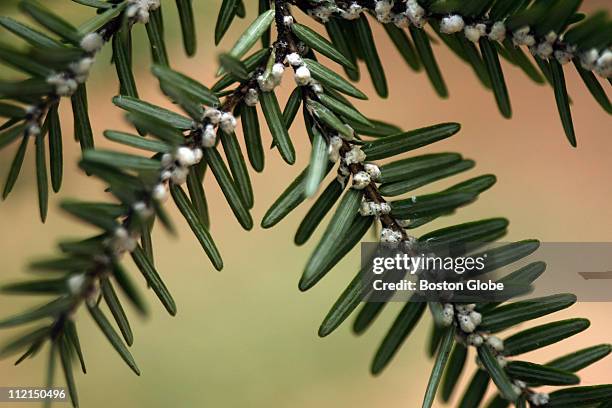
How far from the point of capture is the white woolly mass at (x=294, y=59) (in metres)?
0.30

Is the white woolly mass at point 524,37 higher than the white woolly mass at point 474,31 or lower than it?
lower

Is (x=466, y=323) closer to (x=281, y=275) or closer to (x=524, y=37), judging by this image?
(x=524, y=37)

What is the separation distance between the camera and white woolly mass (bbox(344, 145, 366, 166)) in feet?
0.98

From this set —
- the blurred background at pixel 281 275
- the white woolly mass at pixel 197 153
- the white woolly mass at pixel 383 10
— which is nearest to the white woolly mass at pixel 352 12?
the white woolly mass at pixel 383 10

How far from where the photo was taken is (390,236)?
291 millimetres

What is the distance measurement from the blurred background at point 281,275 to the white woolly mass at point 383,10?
744 mm

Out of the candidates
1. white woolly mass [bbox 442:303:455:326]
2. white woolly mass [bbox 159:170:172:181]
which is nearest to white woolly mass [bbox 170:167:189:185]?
white woolly mass [bbox 159:170:172:181]

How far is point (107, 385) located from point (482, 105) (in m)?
1.01

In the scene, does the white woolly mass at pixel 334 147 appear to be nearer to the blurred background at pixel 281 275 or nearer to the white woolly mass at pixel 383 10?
the white woolly mass at pixel 383 10

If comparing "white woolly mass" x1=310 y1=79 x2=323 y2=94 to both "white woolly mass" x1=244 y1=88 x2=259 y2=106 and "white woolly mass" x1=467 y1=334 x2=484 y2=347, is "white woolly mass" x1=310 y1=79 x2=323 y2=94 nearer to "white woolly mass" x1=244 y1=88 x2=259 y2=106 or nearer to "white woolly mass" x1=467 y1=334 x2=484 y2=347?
"white woolly mass" x1=244 y1=88 x2=259 y2=106

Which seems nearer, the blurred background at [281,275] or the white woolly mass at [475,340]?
the white woolly mass at [475,340]

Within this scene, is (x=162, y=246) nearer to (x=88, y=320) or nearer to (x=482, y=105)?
(x=88, y=320)

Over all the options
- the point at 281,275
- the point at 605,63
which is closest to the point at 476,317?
the point at 605,63

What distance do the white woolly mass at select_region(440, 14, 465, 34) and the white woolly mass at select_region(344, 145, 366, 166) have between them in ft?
0.24
